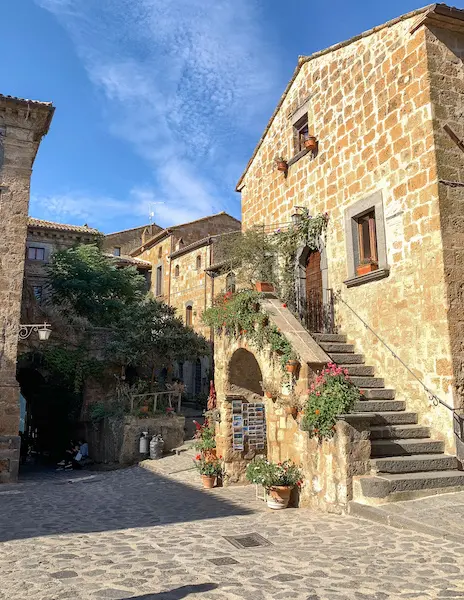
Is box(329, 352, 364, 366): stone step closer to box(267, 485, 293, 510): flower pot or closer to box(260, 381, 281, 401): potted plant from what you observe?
box(260, 381, 281, 401): potted plant

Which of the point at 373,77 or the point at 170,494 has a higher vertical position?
the point at 373,77

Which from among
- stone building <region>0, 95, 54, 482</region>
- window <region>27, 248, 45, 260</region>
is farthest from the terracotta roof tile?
stone building <region>0, 95, 54, 482</region>

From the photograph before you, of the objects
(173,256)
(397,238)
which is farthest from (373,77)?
(173,256)

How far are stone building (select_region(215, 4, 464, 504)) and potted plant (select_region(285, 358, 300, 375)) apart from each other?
4.32 ft

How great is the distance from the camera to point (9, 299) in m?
13.4

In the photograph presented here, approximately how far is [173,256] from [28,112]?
1285cm

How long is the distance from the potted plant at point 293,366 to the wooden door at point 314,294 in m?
2.98

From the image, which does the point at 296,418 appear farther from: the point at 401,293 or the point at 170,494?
the point at 170,494

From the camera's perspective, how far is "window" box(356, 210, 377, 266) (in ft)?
30.7

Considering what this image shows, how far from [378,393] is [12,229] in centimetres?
1082

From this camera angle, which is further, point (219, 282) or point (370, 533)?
point (219, 282)

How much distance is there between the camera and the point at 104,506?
8398mm

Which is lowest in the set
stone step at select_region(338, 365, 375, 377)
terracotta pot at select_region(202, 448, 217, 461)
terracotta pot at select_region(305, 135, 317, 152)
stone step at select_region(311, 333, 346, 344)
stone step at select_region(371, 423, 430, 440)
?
terracotta pot at select_region(202, 448, 217, 461)

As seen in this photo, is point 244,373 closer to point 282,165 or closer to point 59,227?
point 282,165
